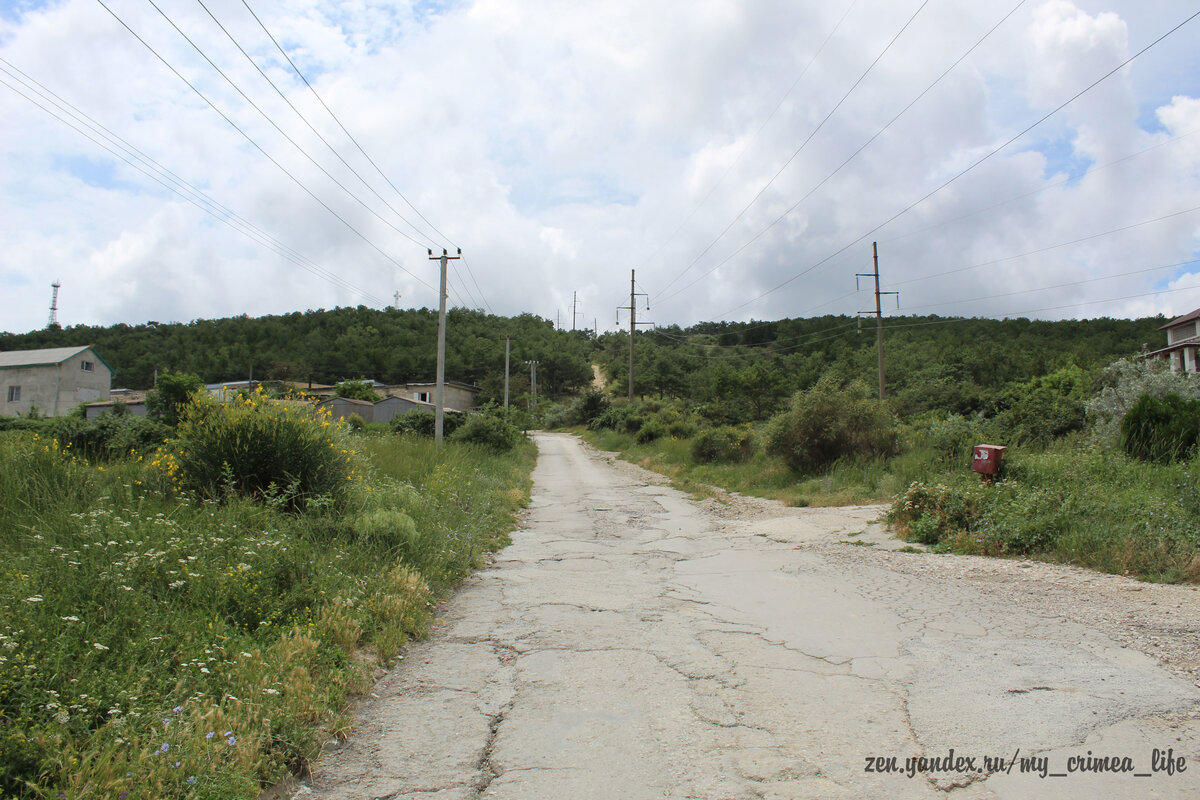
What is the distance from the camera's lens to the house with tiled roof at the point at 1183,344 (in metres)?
40.5

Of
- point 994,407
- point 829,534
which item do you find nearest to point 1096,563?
point 829,534

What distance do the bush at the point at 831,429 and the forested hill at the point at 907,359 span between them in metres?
22.7

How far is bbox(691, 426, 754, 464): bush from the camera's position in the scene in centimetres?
2456

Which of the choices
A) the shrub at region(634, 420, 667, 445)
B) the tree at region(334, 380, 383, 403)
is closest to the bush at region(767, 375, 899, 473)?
the shrub at region(634, 420, 667, 445)

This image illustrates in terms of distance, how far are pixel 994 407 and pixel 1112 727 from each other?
147 feet

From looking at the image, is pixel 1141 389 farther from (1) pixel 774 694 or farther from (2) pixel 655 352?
(2) pixel 655 352

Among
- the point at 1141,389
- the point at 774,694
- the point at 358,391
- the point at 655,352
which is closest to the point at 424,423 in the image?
the point at 1141,389

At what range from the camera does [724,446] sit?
24969 millimetres

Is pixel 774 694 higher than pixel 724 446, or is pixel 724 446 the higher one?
pixel 724 446

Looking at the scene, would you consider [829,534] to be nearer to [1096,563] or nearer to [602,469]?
[1096,563]

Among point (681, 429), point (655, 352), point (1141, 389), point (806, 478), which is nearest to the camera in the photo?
point (806, 478)

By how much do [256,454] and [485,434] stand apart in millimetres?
20672

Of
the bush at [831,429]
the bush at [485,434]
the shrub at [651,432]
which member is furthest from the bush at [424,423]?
the bush at [831,429]

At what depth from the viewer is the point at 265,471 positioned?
865cm
